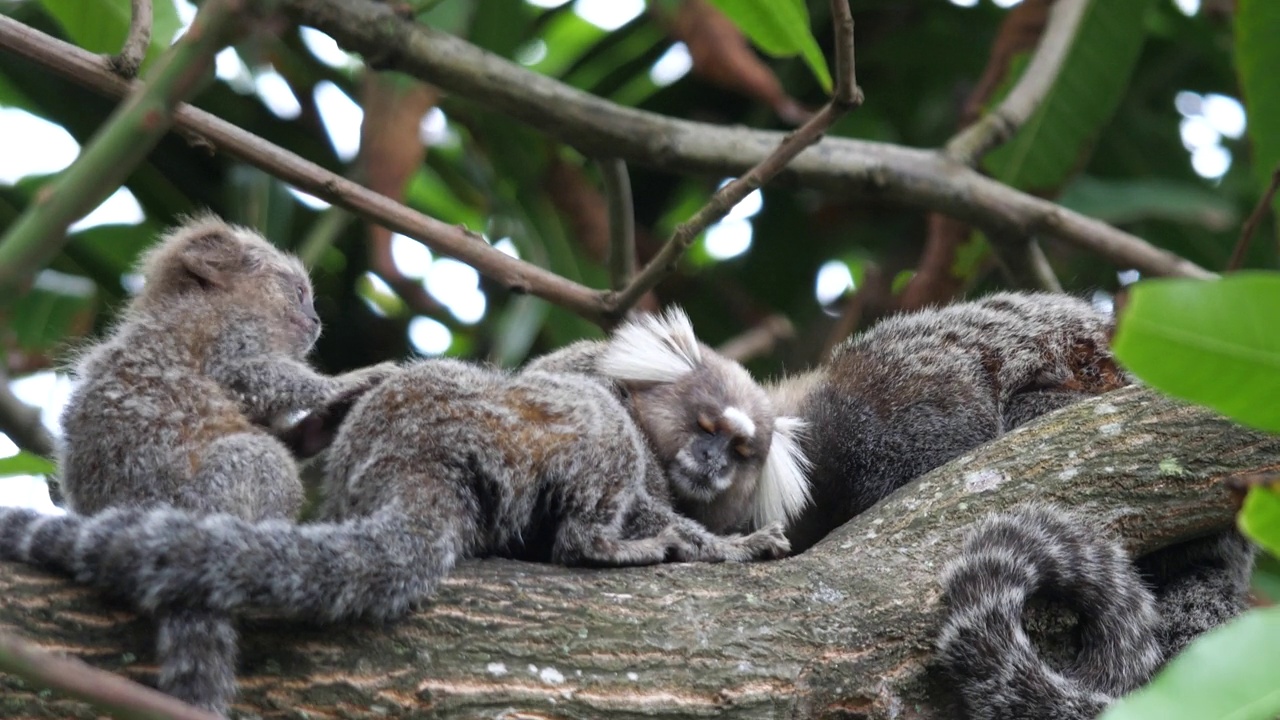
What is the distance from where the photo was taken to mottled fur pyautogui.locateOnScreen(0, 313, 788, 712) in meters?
3.14

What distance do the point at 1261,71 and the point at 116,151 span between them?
5732 millimetres

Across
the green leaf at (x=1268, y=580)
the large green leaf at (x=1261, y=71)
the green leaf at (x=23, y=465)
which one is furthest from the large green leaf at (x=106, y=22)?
the green leaf at (x=1268, y=580)

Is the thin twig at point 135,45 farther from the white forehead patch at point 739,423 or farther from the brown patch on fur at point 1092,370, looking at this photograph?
the brown patch on fur at point 1092,370

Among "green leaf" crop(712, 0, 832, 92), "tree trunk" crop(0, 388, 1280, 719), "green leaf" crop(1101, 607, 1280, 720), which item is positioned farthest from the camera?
"green leaf" crop(712, 0, 832, 92)

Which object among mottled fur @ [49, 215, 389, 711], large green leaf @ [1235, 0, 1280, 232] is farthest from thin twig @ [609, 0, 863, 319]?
large green leaf @ [1235, 0, 1280, 232]

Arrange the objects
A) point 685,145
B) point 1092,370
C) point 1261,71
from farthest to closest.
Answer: point 1261,71
point 685,145
point 1092,370

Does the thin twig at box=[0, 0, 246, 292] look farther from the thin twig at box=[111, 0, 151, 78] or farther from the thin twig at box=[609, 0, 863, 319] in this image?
the thin twig at box=[609, 0, 863, 319]

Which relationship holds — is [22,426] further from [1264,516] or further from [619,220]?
[1264,516]

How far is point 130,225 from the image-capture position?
7.35m

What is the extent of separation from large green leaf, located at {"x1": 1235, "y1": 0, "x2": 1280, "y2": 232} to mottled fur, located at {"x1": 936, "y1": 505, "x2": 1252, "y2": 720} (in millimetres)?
2820

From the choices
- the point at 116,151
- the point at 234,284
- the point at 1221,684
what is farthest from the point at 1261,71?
the point at 116,151

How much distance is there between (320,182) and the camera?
4316 mm

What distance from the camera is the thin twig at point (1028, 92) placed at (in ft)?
21.1

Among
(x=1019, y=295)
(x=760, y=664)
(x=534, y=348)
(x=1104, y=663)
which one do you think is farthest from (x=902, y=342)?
(x=534, y=348)
